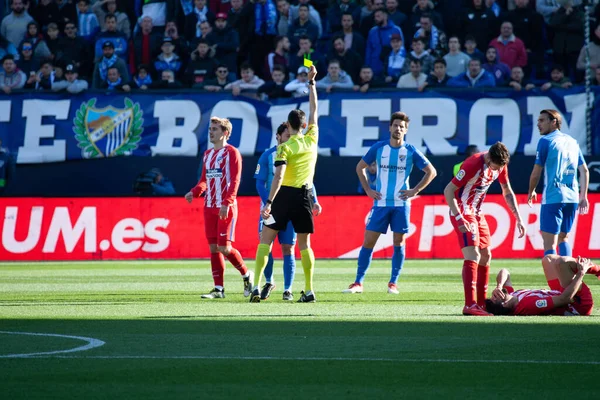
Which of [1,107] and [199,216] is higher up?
[1,107]

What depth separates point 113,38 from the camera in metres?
25.2

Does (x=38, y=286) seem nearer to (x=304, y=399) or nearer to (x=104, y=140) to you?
(x=104, y=140)

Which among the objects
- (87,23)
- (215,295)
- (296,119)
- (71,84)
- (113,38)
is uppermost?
(87,23)

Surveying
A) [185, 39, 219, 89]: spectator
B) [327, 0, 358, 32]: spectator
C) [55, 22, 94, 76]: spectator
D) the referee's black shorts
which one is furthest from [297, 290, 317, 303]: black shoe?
[55, 22, 94, 76]: spectator

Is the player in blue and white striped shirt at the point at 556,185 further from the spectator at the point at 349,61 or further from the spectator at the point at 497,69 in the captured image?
the spectator at the point at 349,61

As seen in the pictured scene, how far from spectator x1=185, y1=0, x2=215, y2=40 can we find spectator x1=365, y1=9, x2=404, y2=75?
3.94 metres

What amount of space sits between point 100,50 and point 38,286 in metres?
10.5

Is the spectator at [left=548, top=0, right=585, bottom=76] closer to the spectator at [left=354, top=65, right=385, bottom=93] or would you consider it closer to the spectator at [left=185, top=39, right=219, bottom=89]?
the spectator at [left=354, top=65, right=385, bottom=93]

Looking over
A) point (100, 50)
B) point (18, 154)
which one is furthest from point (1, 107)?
point (100, 50)

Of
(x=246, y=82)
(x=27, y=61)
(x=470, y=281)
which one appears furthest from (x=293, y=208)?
(x=27, y=61)

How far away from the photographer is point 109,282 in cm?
1636

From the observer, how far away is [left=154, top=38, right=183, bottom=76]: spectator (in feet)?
80.4

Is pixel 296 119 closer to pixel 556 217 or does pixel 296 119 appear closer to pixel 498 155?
pixel 498 155

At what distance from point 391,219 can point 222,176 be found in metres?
2.37
